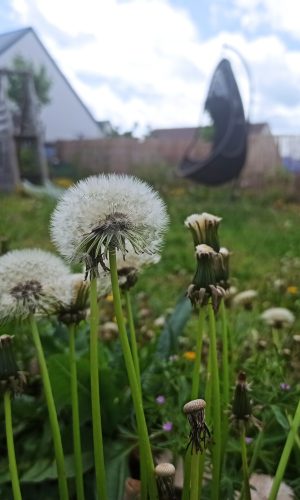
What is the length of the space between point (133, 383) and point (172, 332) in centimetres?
74

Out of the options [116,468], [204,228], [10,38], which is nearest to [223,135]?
[10,38]

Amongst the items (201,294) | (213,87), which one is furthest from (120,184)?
(213,87)

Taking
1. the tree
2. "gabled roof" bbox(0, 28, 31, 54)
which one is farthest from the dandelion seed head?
"gabled roof" bbox(0, 28, 31, 54)

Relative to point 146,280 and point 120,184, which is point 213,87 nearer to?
point 146,280

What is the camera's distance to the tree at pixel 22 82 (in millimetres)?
13095

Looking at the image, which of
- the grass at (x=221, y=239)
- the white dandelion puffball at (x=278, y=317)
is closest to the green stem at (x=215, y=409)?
the grass at (x=221, y=239)

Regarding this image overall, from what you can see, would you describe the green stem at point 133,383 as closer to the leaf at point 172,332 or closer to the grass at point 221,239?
the leaf at point 172,332

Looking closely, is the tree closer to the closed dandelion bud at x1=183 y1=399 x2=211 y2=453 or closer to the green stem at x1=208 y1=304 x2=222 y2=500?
the green stem at x1=208 y1=304 x2=222 y2=500

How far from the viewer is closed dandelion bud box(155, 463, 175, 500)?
793mm

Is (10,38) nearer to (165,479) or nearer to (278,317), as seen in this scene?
(278,317)

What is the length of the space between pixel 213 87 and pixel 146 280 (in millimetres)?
8647

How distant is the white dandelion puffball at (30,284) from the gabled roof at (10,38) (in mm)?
15311

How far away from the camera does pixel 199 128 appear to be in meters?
12.3

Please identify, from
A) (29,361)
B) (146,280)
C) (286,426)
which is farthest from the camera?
(146,280)
